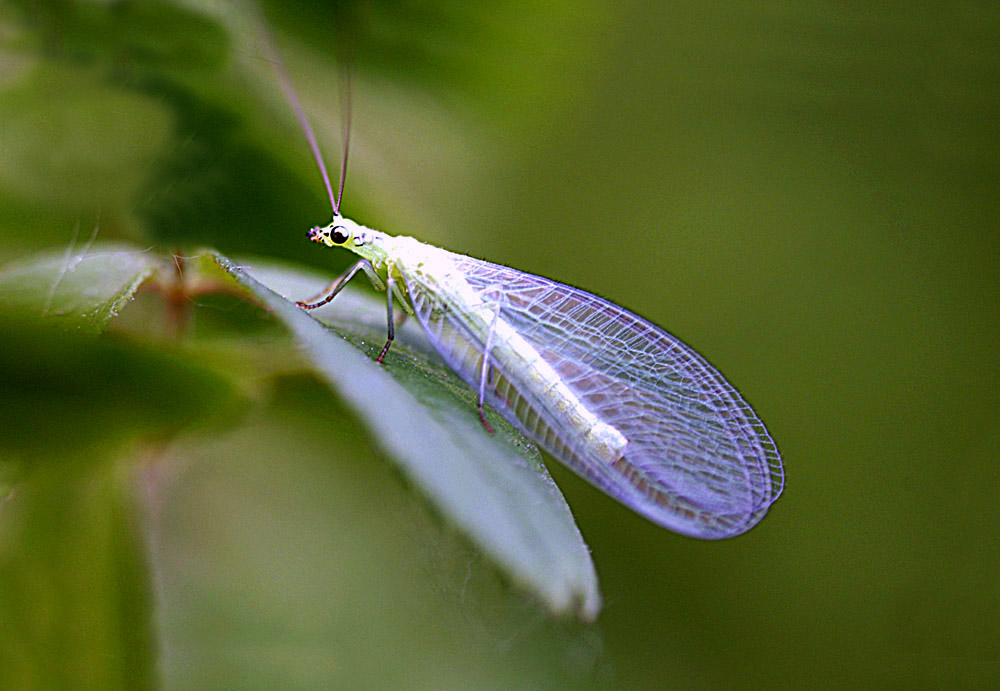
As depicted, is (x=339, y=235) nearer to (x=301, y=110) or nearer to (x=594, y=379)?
(x=301, y=110)

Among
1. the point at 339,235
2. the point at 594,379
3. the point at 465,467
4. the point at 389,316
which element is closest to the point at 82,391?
the point at 465,467

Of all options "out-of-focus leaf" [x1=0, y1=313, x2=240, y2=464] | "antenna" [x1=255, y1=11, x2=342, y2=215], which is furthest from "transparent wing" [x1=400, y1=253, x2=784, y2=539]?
"out-of-focus leaf" [x1=0, y1=313, x2=240, y2=464]

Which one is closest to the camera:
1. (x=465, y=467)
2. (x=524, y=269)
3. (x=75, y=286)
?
(x=465, y=467)

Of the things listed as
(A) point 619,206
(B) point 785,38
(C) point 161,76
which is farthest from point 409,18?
(B) point 785,38

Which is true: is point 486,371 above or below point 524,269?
above

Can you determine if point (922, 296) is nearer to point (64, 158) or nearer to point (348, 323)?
point (348, 323)
